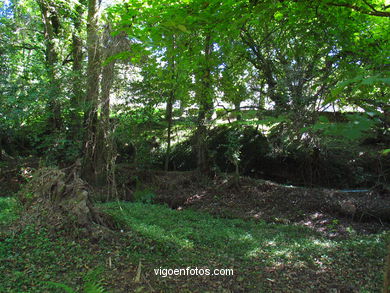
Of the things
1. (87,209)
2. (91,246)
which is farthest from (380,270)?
(87,209)

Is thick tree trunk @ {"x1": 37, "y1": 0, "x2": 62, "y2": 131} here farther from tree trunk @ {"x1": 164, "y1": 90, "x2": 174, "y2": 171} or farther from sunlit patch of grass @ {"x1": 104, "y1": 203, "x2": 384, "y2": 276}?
sunlit patch of grass @ {"x1": 104, "y1": 203, "x2": 384, "y2": 276}

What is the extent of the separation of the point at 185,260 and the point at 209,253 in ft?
1.90

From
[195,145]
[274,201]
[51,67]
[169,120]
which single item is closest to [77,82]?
[51,67]

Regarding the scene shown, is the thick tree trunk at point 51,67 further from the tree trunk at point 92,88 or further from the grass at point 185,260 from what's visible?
the grass at point 185,260

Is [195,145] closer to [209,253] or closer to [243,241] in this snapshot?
[243,241]

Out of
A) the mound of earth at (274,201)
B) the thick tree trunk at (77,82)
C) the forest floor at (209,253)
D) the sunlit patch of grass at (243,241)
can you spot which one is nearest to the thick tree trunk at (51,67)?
the thick tree trunk at (77,82)

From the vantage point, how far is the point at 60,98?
30.0ft

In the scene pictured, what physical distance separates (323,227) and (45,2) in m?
11.9

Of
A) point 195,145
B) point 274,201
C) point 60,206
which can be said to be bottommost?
point 274,201

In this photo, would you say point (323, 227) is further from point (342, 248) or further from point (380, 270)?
point (380, 270)

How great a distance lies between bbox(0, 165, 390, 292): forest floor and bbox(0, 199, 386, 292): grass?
13 millimetres

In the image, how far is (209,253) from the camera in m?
4.77

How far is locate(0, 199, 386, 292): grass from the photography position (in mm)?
3619

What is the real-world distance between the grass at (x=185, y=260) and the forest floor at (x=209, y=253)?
0.01 meters
